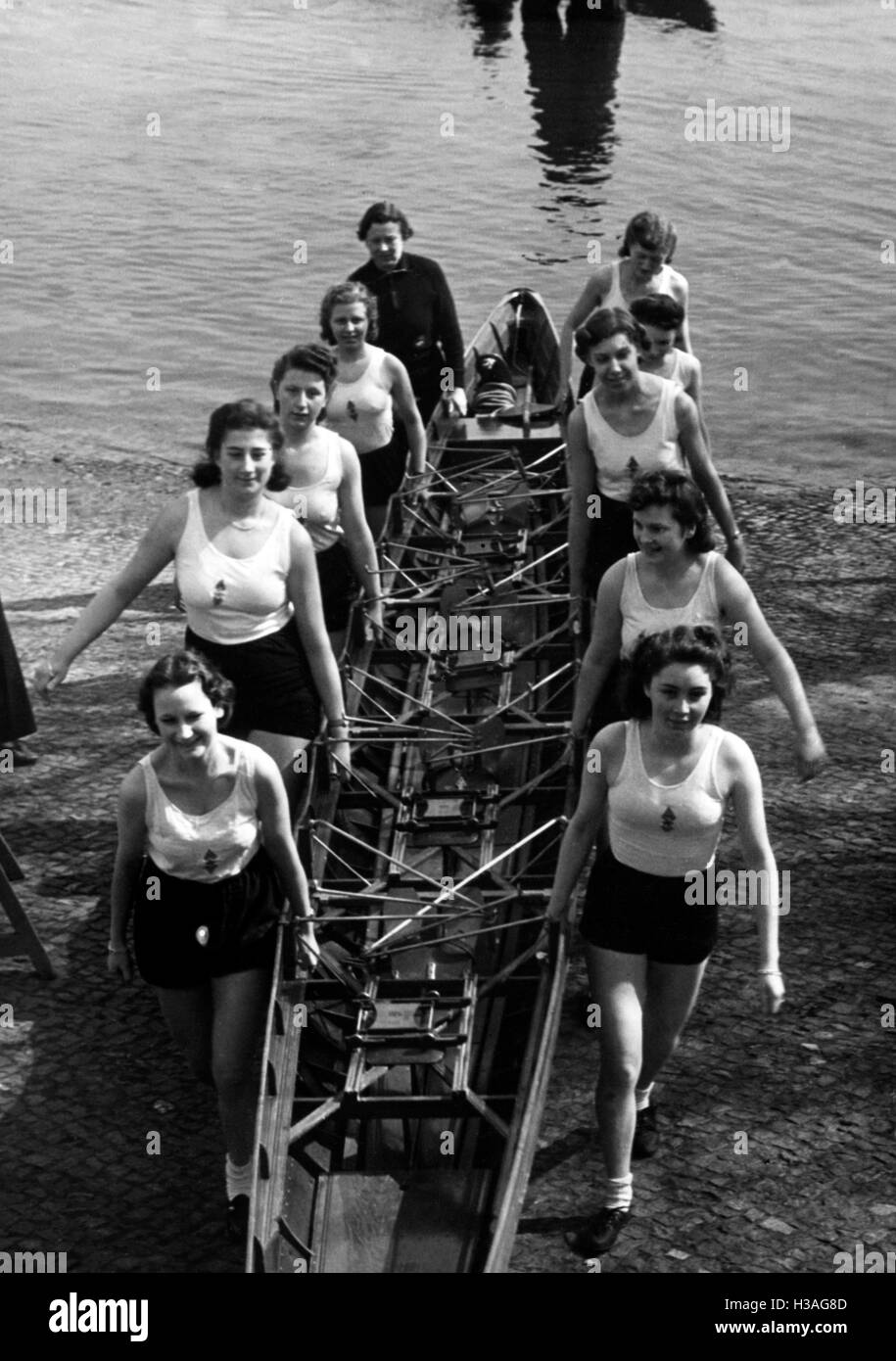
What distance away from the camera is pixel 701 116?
122ft

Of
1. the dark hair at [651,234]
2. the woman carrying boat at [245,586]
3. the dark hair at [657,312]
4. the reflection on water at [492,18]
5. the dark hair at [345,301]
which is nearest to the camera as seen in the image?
the woman carrying boat at [245,586]

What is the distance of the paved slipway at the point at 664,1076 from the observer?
672 centimetres

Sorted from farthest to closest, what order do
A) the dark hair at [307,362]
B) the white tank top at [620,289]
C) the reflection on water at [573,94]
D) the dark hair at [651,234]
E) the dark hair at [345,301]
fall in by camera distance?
the reflection on water at [573,94]
the white tank top at [620,289]
the dark hair at [651,234]
the dark hair at [345,301]
the dark hair at [307,362]

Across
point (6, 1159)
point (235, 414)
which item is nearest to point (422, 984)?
point (6, 1159)

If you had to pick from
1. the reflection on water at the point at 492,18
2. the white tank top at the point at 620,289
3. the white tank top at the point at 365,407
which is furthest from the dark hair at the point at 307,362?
the reflection on water at the point at 492,18

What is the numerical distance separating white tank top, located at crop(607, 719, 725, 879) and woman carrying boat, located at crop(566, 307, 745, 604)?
1968mm

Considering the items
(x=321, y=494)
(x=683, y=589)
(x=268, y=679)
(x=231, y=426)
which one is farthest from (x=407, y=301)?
(x=683, y=589)

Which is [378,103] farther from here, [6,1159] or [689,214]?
[6,1159]

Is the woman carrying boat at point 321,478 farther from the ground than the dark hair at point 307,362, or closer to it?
closer to it

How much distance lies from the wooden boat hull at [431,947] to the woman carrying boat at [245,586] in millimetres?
662

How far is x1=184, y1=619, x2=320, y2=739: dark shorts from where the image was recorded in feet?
24.1

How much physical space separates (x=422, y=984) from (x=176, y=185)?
2769cm

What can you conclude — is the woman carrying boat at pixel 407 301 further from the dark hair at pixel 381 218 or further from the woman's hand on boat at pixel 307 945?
the woman's hand on boat at pixel 307 945

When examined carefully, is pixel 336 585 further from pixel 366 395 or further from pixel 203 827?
pixel 203 827
